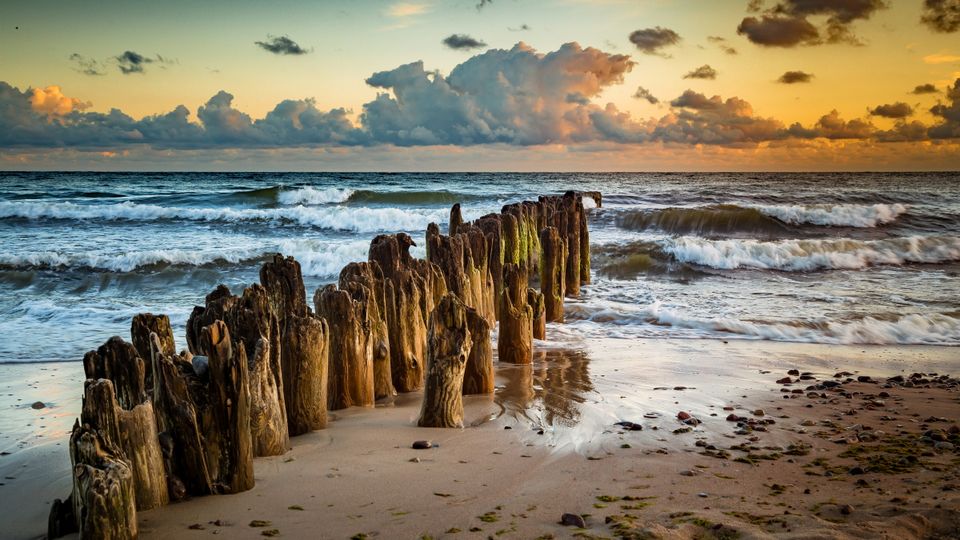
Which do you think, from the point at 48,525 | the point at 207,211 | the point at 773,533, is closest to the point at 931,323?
the point at 773,533

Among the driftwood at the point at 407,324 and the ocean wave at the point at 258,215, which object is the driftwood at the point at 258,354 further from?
the ocean wave at the point at 258,215

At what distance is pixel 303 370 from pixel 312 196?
33.5 meters

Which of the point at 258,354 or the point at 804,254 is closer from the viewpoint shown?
the point at 258,354

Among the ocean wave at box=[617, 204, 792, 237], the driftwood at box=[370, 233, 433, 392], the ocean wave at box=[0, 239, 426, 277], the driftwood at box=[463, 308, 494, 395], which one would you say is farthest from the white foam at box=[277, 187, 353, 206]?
the driftwood at box=[463, 308, 494, 395]

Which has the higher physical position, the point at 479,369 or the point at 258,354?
the point at 258,354

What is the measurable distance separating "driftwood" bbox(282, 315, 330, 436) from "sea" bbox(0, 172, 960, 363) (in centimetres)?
457

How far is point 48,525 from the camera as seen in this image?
3555 mm

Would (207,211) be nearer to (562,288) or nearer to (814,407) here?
(562,288)

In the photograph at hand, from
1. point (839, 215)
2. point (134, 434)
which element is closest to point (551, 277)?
point (134, 434)

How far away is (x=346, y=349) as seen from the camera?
19.4ft

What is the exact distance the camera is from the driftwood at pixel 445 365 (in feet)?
17.6

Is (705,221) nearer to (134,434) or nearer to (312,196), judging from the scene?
(312,196)

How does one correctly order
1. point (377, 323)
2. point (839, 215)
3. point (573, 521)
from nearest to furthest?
point (573, 521), point (377, 323), point (839, 215)

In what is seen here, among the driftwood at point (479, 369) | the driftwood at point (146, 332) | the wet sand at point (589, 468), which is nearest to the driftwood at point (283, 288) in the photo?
the wet sand at point (589, 468)
